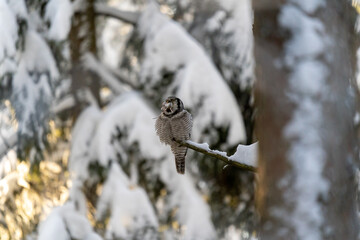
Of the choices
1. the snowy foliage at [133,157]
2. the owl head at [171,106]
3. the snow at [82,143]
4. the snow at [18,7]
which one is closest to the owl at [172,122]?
the owl head at [171,106]

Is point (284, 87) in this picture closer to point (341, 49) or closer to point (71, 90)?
point (341, 49)

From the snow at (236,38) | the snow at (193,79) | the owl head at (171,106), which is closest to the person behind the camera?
the owl head at (171,106)

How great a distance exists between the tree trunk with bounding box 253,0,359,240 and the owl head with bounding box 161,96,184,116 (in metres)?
1.72

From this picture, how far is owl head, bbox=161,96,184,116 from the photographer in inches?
147

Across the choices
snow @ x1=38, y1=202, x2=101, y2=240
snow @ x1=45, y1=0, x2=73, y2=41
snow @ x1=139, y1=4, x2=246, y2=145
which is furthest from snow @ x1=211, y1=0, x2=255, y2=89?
snow @ x1=38, y1=202, x2=101, y2=240

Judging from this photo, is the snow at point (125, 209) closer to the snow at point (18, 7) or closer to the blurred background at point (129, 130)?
the blurred background at point (129, 130)

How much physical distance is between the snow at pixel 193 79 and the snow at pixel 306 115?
136 inches

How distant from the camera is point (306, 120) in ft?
6.31

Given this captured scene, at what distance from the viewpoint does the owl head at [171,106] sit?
3.75 meters

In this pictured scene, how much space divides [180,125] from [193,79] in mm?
1655

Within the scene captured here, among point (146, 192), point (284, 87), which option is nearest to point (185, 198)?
point (146, 192)

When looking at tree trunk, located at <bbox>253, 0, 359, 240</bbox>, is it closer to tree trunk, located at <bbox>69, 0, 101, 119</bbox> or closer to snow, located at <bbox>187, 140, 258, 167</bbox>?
snow, located at <bbox>187, 140, 258, 167</bbox>

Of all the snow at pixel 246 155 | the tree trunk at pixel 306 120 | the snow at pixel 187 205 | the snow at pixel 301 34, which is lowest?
the snow at pixel 187 205

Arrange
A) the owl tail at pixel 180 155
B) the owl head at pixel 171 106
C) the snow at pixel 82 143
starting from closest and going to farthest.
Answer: the owl head at pixel 171 106, the owl tail at pixel 180 155, the snow at pixel 82 143
